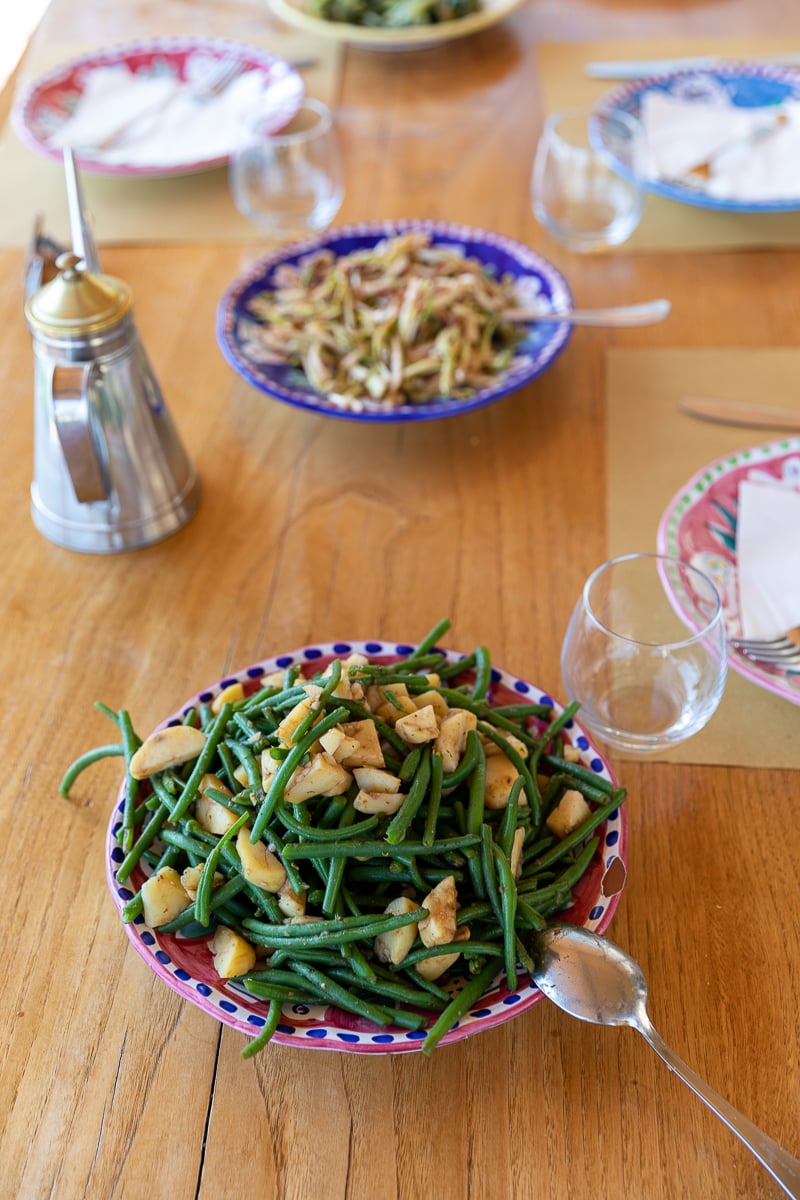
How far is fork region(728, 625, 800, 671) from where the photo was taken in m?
1.04

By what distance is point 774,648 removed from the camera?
3.44 ft

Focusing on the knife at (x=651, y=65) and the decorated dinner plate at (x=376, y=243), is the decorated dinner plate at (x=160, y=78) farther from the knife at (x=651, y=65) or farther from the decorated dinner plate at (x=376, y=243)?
the knife at (x=651, y=65)

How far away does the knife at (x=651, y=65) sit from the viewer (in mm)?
1927

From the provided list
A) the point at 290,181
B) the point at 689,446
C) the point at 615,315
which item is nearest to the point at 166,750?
the point at 689,446

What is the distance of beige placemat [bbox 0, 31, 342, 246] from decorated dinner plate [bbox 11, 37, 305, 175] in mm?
38

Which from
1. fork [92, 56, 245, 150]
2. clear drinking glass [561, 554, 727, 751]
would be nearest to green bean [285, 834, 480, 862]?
clear drinking glass [561, 554, 727, 751]

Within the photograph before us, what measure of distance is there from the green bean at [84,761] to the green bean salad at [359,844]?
8 centimetres

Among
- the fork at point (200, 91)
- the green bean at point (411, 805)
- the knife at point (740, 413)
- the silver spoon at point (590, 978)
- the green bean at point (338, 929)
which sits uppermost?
the fork at point (200, 91)

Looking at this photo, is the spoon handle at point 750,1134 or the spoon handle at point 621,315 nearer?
the spoon handle at point 750,1134

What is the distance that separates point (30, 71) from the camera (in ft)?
6.92

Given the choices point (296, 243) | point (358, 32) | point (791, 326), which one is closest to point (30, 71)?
point (358, 32)

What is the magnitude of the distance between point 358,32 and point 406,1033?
6.08 feet

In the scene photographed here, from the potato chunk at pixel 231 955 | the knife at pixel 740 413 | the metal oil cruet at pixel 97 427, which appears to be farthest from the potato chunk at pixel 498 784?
the knife at pixel 740 413

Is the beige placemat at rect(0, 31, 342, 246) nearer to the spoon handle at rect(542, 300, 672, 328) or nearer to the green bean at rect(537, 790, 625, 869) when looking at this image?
the spoon handle at rect(542, 300, 672, 328)
